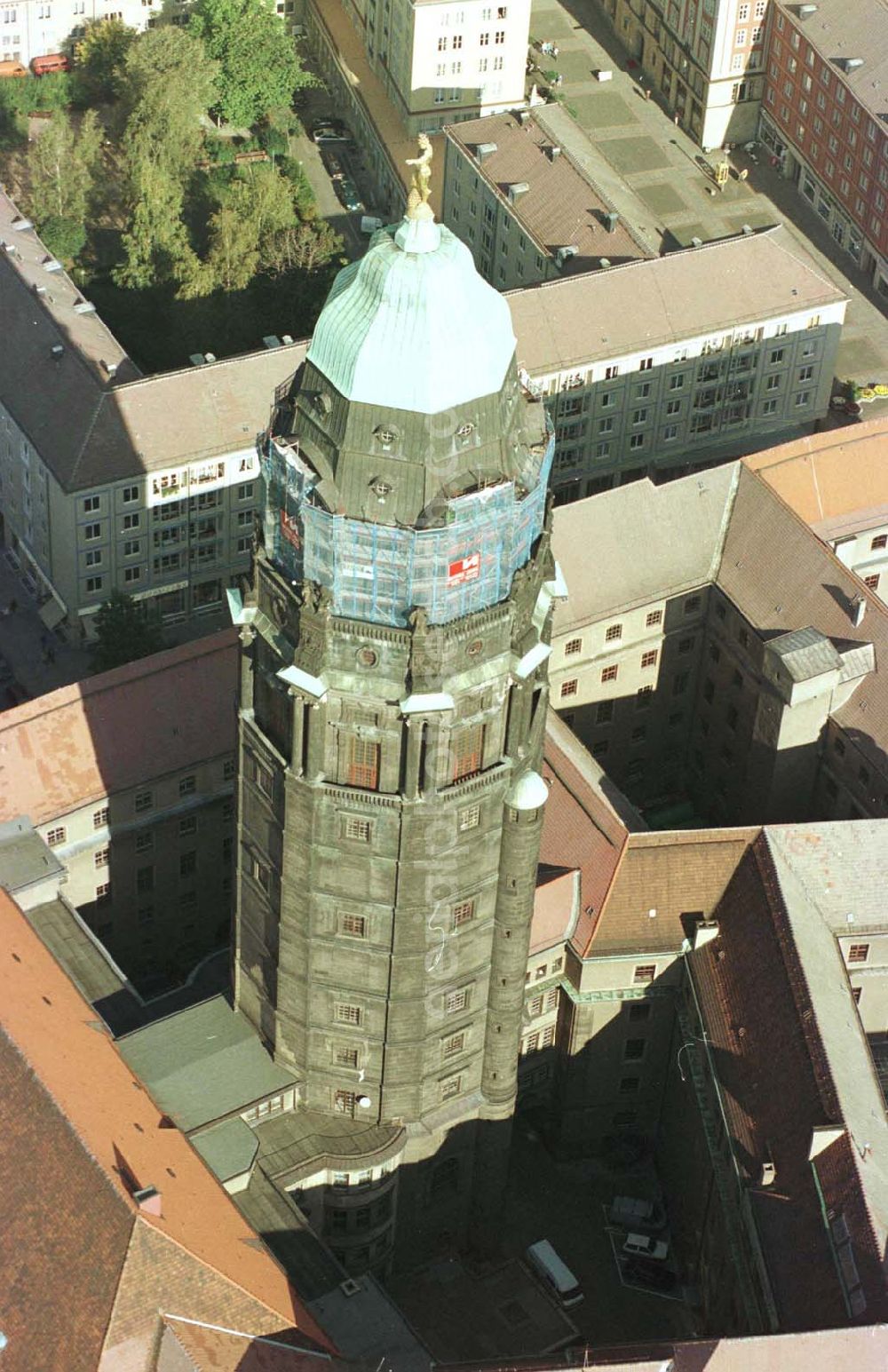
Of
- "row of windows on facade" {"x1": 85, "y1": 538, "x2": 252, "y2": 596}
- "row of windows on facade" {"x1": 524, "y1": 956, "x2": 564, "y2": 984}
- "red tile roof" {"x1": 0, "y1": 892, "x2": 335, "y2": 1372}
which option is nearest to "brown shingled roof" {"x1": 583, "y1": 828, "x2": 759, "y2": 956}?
"row of windows on facade" {"x1": 524, "y1": 956, "x2": 564, "y2": 984}

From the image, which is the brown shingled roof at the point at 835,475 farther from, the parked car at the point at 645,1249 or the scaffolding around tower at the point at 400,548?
the scaffolding around tower at the point at 400,548

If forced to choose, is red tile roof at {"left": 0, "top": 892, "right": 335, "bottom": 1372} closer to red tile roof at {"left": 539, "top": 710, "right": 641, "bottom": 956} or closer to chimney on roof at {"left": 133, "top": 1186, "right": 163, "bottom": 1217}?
chimney on roof at {"left": 133, "top": 1186, "right": 163, "bottom": 1217}

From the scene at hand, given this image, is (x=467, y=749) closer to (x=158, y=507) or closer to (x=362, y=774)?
(x=362, y=774)

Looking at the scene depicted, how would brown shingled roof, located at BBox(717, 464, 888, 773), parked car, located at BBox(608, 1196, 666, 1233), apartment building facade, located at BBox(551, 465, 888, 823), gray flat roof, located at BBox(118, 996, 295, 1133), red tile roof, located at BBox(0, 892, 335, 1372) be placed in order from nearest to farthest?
1. red tile roof, located at BBox(0, 892, 335, 1372)
2. gray flat roof, located at BBox(118, 996, 295, 1133)
3. parked car, located at BBox(608, 1196, 666, 1233)
4. brown shingled roof, located at BBox(717, 464, 888, 773)
5. apartment building facade, located at BBox(551, 465, 888, 823)

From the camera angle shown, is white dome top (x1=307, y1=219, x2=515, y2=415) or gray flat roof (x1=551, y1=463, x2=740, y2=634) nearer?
white dome top (x1=307, y1=219, x2=515, y2=415)

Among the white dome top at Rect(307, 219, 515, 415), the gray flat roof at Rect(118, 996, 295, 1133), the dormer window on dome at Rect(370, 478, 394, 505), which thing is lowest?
the gray flat roof at Rect(118, 996, 295, 1133)

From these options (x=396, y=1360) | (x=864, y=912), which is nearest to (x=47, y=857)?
(x=396, y=1360)

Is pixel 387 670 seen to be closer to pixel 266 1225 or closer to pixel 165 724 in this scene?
pixel 266 1225
